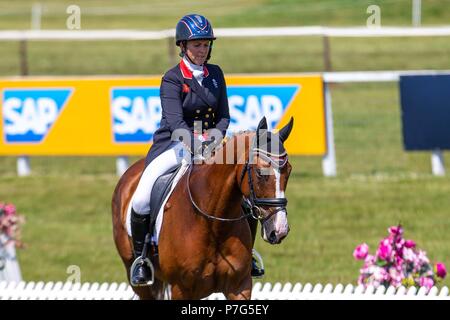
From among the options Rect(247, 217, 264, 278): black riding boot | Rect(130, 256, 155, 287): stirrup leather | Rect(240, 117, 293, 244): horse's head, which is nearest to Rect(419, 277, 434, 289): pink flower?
Rect(247, 217, 264, 278): black riding boot

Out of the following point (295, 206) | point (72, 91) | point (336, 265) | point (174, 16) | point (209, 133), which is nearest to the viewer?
point (209, 133)

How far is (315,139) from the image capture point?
15773 millimetres

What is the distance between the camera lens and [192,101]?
798cm

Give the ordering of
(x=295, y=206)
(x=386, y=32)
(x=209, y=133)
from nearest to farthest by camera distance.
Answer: (x=209, y=133) < (x=295, y=206) < (x=386, y=32)

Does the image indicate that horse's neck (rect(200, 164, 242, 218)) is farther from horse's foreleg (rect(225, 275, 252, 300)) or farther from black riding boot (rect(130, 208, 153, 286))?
black riding boot (rect(130, 208, 153, 286))

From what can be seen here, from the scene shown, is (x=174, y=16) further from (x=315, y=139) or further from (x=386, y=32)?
(x=315, y=139)

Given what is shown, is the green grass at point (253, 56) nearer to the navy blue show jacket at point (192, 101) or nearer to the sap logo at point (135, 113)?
the sap logo at point (135, 113)

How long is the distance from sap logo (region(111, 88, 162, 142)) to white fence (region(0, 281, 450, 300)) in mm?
6014

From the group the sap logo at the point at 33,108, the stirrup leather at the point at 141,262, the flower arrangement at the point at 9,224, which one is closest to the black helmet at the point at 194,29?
the stirrup leather at the point at 141,262

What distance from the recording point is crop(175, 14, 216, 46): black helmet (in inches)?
308
